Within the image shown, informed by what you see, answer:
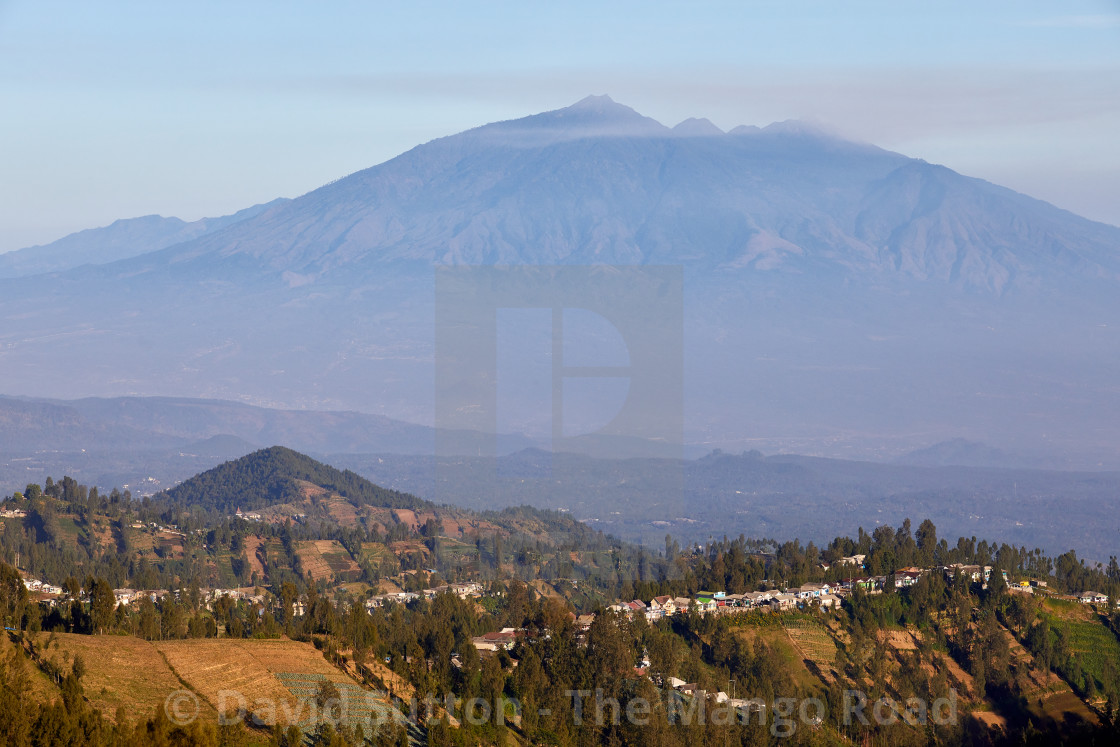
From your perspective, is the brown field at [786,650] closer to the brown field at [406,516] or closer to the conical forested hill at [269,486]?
the brown field at [406,516]

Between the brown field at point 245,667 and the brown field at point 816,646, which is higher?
the brown field at point 245,667

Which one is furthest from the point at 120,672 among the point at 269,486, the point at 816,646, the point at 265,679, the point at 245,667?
the point at 269,486

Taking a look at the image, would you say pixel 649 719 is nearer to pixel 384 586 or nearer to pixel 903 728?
pixel 903 728

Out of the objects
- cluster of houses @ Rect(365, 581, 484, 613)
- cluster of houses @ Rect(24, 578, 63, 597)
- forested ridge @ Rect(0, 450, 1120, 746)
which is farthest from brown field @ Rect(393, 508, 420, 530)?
cluster of houses @ Rect(24, 578, 63, 597)

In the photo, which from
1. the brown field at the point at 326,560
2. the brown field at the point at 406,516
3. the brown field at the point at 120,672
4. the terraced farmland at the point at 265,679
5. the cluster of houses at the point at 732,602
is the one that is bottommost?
the brown field at the point at 406,516

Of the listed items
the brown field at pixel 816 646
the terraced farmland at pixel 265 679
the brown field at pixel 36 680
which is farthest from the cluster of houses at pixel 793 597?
the brown field at pixel 36 680

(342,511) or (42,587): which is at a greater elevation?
(42,587)

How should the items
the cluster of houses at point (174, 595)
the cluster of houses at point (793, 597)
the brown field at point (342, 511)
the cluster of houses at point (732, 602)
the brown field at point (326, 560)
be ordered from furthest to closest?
the brown field at point (342, 511), the brown field at point (326, 560), the cluster of houses at point (174, 595), the cluster of houses at point (793, 597), the cluster of houses at point (732, 602)

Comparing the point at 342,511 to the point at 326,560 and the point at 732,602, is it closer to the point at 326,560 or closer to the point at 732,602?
the point at 326,560

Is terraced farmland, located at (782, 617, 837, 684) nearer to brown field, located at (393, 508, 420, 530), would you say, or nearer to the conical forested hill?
brown field, located at (393, 508, 420, 530)
